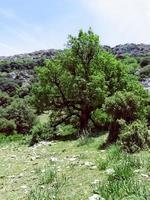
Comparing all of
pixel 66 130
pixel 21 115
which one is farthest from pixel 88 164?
pixel 21 115

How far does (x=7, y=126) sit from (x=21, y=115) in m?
5.76

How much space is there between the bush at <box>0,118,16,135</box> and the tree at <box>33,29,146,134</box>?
37531 millimetres

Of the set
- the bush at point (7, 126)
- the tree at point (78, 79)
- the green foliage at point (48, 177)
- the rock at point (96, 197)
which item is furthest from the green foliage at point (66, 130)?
the bush at point (7, 126)

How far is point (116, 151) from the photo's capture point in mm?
16078

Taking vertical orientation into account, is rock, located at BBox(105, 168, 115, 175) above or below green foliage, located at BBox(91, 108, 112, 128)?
below

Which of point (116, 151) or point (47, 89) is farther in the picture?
point (47, 89)

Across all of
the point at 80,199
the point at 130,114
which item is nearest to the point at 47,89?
the point at 130,114

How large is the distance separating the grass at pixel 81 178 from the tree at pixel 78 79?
12280mm

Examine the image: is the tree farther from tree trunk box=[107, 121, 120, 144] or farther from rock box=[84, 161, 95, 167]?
rock box=[84, 161, 95, 167]

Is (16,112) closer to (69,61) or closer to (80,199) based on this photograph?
(69,61)

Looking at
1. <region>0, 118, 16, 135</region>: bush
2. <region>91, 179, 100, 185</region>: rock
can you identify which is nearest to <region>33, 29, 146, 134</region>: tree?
<region>91, 179, 100, 185</region>: rock

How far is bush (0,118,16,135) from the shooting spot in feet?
224

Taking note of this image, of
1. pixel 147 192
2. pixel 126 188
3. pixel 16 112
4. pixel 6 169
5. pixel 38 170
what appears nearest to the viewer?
pixel 147 192

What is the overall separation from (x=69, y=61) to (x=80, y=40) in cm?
162
